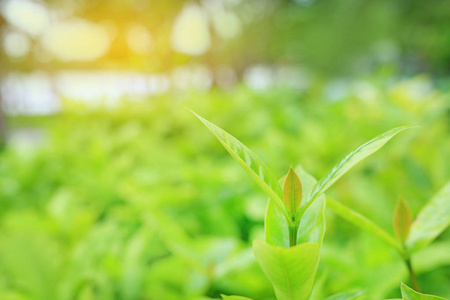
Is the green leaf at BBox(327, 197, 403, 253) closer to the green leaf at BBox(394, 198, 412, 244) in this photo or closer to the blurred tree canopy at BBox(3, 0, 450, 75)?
the green leaf at BBox(394, 198, 412, 244)

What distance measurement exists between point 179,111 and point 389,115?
4.98 feet

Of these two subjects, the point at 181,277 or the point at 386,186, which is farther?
the point at 386,186

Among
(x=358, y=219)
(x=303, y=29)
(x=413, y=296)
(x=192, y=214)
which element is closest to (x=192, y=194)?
(x=192, y=214)

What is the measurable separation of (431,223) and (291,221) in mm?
214

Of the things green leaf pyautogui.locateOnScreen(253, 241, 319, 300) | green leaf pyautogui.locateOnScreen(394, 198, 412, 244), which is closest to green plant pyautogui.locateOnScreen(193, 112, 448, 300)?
green leaf pyautogui.locateOnScreen(253, 241, 319, 300)

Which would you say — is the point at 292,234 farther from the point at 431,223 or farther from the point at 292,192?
the point at 431,223

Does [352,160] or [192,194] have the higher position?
[192,194]

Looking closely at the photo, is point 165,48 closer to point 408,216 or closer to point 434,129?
point 434,129

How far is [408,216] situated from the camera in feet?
1.63

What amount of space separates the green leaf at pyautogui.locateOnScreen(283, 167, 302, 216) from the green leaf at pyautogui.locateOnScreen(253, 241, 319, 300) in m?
0.04

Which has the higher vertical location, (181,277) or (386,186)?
(386,186)

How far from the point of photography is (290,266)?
0.36 meters

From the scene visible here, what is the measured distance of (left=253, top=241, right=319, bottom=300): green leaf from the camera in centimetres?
35

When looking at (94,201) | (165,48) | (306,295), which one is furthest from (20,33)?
(306,295)
